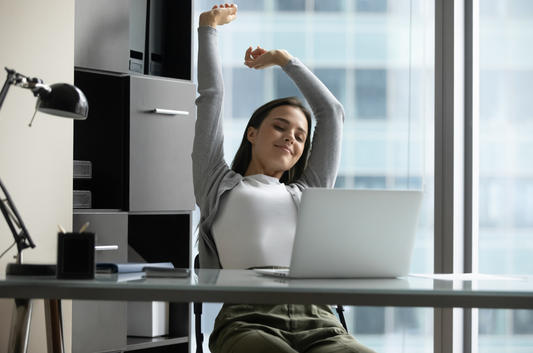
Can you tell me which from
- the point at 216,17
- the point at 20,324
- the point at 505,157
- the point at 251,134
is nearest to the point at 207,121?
the point at 251,134

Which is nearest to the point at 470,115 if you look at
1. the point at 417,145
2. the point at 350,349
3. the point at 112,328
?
the point at 417,145

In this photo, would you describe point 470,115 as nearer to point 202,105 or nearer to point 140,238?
point 202,105

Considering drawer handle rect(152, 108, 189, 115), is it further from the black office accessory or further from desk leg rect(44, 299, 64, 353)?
the black office accessory

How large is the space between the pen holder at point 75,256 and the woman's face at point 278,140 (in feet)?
3.44

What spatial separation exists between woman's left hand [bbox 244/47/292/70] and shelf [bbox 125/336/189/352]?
1203mm

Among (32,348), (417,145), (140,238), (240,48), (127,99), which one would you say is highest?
(240,48)

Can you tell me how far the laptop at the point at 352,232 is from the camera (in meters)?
1.09

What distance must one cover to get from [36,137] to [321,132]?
3.45ft

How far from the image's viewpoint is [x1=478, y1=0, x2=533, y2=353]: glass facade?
87.0 inches

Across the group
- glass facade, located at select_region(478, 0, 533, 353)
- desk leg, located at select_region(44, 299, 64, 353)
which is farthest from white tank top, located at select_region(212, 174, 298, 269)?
glass facade, located at select_region(478, 0, 533, 353)

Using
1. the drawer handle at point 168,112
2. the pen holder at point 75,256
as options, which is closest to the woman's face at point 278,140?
the drawer handle at point 168,112

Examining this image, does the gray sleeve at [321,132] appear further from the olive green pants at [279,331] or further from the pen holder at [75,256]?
the pen holder at [75,256]

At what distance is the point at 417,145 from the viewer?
2.57 m

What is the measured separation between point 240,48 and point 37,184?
4.09 feet
